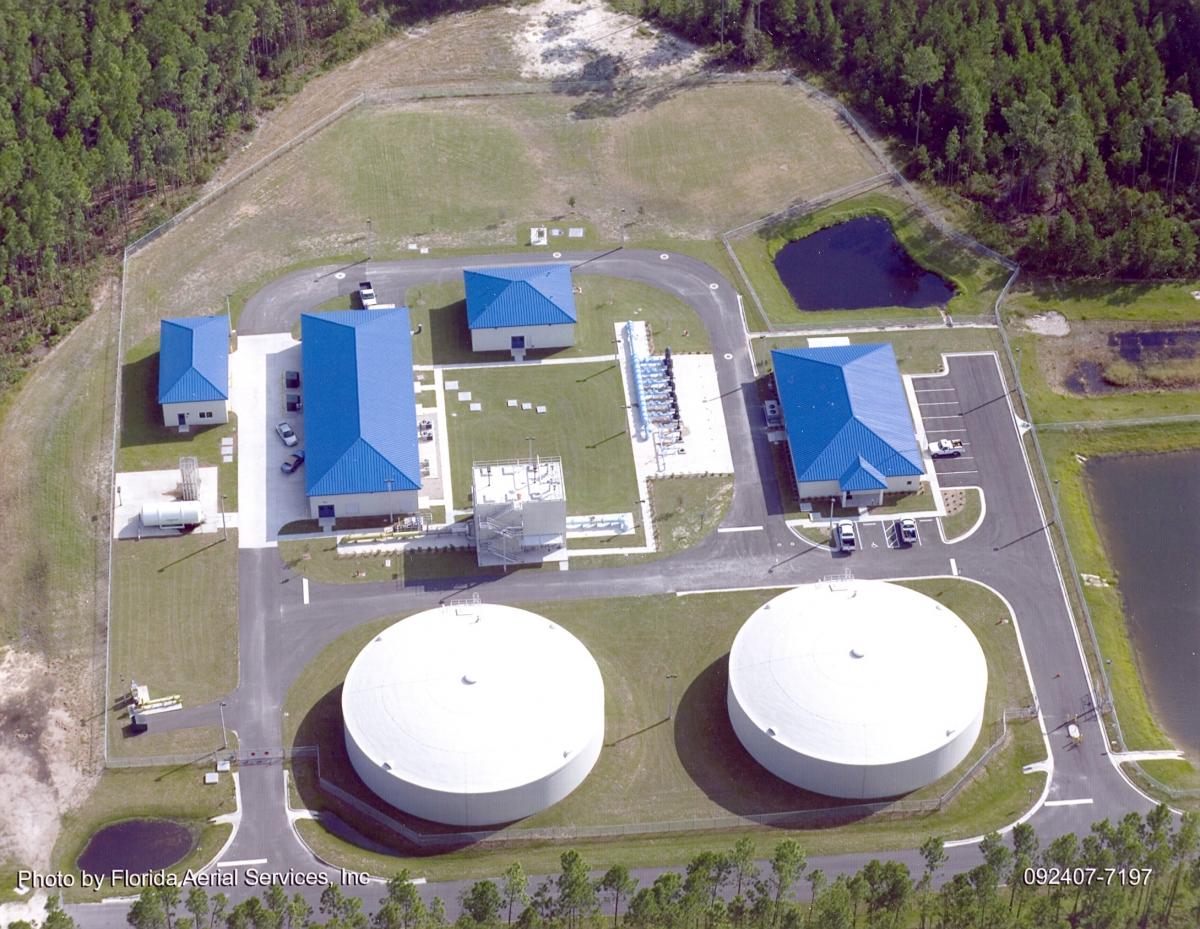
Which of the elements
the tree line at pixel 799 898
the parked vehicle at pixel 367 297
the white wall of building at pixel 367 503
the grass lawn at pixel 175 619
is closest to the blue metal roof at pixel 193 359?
the parked vehicle at pixel 367 297

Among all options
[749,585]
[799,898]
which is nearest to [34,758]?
[799,898]

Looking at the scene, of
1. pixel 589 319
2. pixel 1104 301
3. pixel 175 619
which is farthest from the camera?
pixel 1104 301

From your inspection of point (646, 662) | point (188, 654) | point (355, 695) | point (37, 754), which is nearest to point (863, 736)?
point (646, 662)

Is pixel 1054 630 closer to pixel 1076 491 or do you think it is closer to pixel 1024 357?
pixel 1076 491

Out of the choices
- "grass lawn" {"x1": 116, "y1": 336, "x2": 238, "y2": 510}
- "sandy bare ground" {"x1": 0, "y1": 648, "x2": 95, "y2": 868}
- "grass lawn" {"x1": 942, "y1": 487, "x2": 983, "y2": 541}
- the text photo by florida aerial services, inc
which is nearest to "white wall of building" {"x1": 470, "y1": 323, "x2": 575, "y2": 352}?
the text photo by florida aerial services, inc

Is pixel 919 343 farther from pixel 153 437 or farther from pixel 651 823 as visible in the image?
pixel 153 437

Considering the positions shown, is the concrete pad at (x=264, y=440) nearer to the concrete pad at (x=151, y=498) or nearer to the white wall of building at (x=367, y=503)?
the white wall of building at (x=367, y=503)

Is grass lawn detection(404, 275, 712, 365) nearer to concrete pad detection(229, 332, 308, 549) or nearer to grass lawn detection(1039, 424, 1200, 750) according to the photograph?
concrete pad detection(229, 332, 308, 549)
